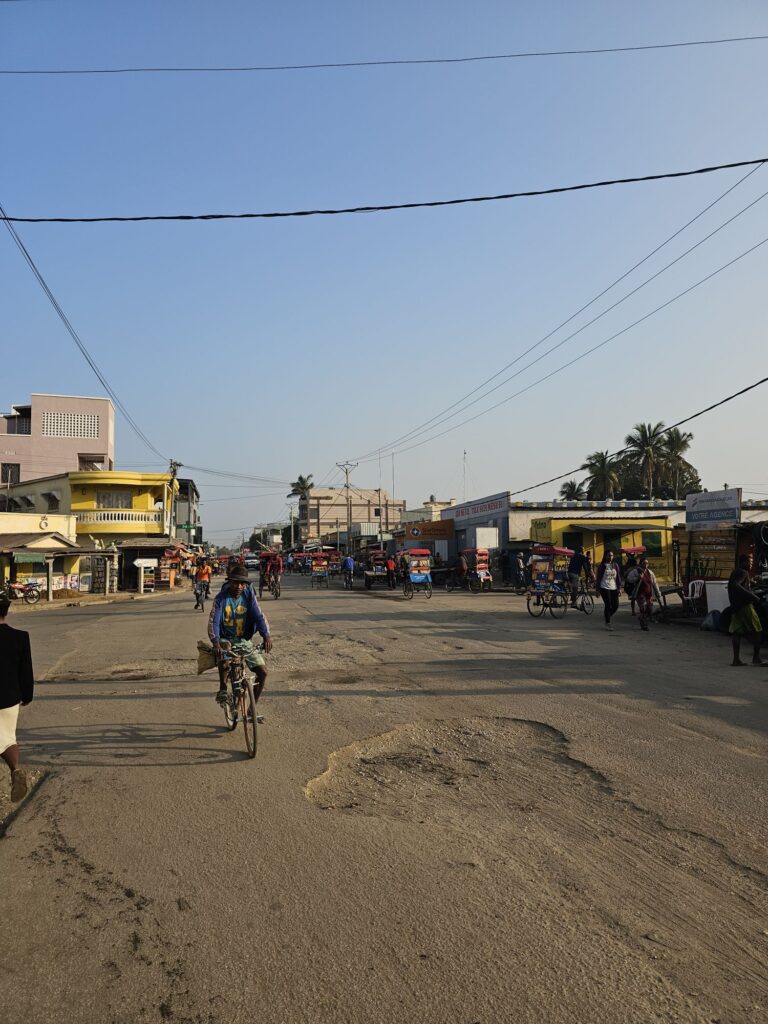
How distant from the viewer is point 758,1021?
2842mm

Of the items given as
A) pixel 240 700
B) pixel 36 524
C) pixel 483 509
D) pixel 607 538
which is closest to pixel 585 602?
pixel 240 700

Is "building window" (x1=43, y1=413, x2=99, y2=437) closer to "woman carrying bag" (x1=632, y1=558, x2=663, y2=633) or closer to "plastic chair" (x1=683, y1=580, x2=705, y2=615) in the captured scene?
"woman carrying bag" (x1=632, y1=558, x2=663, y2=633)

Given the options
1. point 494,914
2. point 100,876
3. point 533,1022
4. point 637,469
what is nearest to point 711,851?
point 494,914

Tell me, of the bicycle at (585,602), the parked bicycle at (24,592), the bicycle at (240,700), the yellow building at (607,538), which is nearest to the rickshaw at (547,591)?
the bicycle at (585,602)

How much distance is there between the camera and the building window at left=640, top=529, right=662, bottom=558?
4178 cm

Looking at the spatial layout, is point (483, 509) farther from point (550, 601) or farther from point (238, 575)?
point (238, 575)

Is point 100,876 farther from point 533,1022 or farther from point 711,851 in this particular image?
point 711,851

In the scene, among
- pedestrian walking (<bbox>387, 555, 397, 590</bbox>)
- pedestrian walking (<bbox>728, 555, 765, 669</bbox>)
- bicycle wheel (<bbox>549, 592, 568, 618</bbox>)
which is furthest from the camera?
pedestrian walking (<bbox>387, 555, 397, 590</bbox>)

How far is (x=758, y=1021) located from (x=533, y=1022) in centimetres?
89

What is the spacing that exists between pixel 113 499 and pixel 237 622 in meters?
42.6

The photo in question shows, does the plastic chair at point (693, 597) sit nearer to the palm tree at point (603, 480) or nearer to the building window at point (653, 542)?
the building window at point (653, 542)

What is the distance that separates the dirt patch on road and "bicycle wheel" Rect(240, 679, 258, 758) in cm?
74

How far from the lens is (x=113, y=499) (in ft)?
154

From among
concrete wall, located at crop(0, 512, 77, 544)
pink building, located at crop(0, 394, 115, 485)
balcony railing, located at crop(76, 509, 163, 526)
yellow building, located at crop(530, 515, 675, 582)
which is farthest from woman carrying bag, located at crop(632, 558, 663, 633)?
pink building, located at crop(0, 394, 115, 485)
